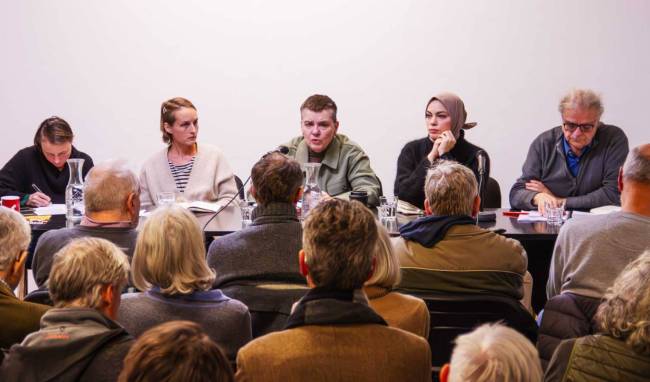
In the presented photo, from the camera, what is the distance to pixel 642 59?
6266mm

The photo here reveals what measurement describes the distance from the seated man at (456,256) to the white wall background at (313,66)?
348 centimetres

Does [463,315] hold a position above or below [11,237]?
below

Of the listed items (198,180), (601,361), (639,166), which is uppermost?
(639,166)

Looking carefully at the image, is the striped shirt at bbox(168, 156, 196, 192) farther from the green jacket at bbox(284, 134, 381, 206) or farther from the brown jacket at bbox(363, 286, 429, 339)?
the brown jacket at bbox(363, 286, 429, 339)

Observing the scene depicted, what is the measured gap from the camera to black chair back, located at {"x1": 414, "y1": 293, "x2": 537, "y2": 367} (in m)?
2.62

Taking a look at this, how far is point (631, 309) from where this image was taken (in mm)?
1851

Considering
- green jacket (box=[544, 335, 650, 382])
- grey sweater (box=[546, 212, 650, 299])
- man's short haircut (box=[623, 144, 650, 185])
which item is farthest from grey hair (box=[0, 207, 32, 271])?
man's short haircut (box=[623, 144, 650, 185])

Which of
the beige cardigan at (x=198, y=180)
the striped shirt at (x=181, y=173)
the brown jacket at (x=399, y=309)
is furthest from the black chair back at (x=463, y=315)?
the striped shirt at (x=181, y=173)

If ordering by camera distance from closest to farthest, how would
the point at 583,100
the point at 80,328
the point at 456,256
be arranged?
the point at 80,328, the point at 456,256, the point at 583,100

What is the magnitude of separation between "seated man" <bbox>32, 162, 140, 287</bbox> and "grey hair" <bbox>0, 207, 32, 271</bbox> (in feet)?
1.65

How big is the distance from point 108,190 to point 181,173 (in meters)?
1.68

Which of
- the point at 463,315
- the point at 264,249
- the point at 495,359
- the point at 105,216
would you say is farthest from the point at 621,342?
the point at 105,216

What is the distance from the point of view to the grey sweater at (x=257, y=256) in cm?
281

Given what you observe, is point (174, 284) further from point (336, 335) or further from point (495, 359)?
point (495, 359)
